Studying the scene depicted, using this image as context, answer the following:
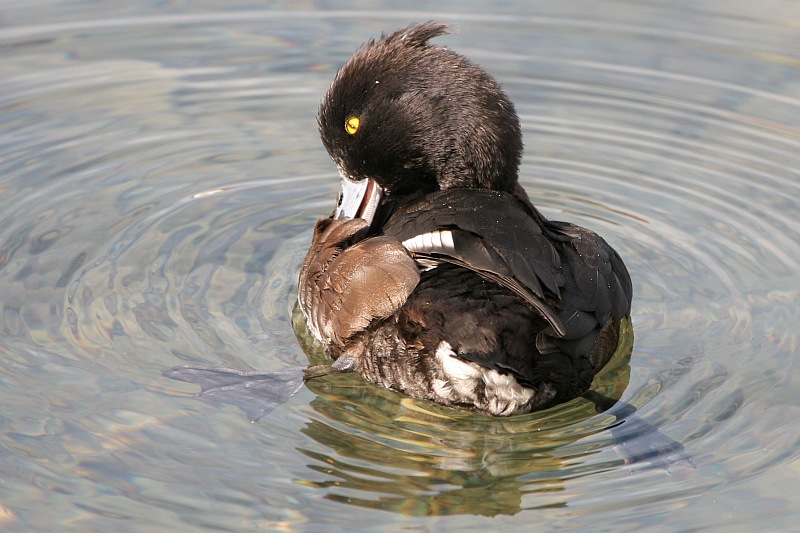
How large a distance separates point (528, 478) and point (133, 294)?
7.34 ft

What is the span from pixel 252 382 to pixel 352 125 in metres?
1.38

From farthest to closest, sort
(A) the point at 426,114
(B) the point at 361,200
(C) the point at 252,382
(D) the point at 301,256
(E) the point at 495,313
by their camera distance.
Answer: (D) the point at 301,256 < (B) the point at 361,200 < (A) the point at 426,114 < (C) the point at 252,382 < (E) the point at 495,313

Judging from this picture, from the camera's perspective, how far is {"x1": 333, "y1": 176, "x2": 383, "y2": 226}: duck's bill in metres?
5.48

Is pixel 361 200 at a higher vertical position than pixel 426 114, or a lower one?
lower

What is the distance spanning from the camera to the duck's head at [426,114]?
5.12 m

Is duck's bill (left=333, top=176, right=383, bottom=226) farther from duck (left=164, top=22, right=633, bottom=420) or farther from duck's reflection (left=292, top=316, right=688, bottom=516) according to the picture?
duck's reflection (left=292, top=316, right=688, bottom=516)

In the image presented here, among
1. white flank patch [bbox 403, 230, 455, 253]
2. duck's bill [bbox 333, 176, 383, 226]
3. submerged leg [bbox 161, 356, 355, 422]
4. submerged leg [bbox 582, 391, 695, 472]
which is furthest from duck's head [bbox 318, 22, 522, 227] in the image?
submerged leg [bbox 582, 391, 695, 472]

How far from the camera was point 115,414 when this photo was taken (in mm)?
4477

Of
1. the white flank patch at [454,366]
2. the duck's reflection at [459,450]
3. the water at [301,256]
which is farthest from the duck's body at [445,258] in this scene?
the water at [301,256]

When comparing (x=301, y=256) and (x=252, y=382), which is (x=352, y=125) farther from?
(x=252, y=382)

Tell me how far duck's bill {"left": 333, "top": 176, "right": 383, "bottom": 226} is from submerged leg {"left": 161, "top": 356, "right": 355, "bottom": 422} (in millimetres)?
906

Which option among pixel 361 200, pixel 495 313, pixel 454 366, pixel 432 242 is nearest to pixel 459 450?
pixel 454 366

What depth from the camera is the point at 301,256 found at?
5945mm

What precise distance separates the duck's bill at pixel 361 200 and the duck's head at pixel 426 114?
190mm
